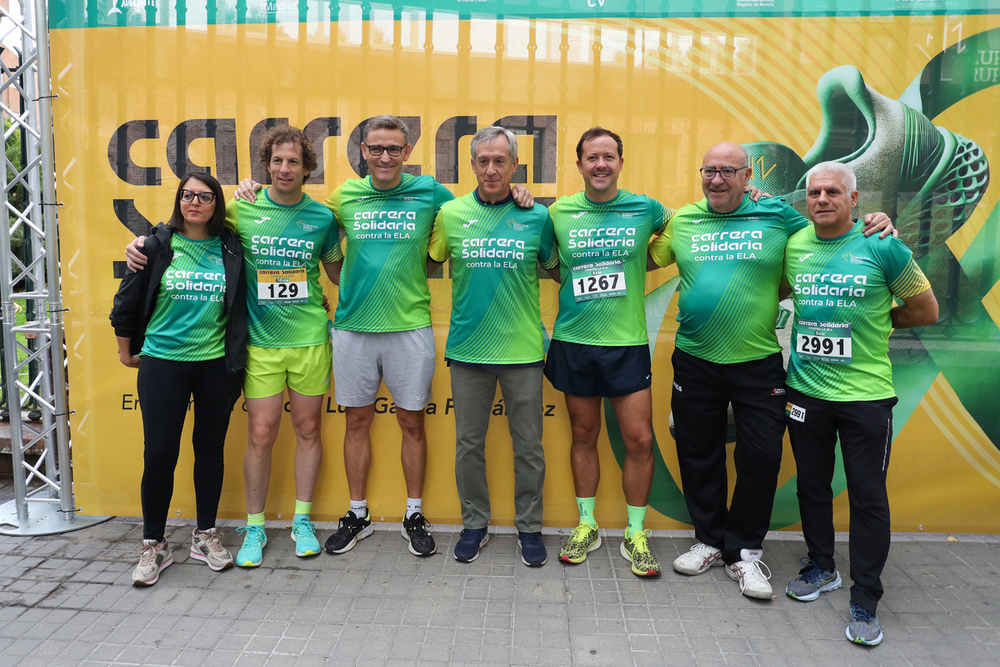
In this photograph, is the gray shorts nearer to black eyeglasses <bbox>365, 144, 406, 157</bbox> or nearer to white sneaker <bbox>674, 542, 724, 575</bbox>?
black eyeglasses <bbox>365, 144, 406, 157</bbox>

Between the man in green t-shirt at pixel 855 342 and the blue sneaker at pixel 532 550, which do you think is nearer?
the man in green t-shirt at pixel 855 342

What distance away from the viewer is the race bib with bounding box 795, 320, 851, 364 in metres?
2.92

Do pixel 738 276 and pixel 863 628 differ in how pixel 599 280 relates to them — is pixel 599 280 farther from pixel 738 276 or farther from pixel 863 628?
pixel 863 628

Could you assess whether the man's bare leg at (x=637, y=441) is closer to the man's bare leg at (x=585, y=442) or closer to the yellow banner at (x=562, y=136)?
the man's bare leg at (x=585, y=442)

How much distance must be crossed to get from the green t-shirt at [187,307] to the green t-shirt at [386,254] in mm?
668

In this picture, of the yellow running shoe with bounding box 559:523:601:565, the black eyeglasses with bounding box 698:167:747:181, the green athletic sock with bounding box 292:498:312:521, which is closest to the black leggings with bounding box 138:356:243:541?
the green athletic sock with bounding box 292:498:312:521

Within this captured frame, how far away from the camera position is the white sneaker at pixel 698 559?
134 inches

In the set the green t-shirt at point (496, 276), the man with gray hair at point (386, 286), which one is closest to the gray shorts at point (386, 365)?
the man with gray hair at point (386, 286)

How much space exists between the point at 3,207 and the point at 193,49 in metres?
1.51

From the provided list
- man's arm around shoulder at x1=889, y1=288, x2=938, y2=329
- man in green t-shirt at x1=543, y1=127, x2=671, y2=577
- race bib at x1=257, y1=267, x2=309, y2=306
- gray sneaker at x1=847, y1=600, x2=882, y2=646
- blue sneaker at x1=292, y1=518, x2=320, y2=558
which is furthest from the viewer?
blue sneaker at x1=292, y1=518, x2=320, y2=558

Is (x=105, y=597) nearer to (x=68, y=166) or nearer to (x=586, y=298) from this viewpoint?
(x=68, y=166)

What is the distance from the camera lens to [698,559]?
3426 millimetres

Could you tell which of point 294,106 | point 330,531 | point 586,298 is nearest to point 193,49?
point 294,106

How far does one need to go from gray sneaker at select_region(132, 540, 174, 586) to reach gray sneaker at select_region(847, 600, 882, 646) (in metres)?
3.45
